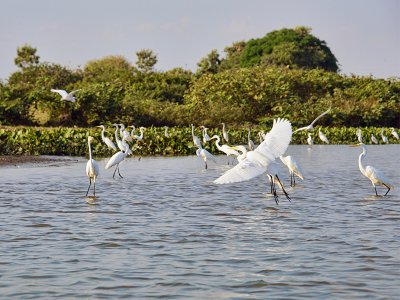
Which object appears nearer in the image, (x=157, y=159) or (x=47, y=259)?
(x=47, y=259)

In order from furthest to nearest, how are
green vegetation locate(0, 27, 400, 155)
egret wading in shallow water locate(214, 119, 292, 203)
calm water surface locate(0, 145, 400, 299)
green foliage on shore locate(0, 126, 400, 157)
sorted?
green vegetation locate(0, 27, 400, 155) < green foliage on shore locate(0, 126, 400, 157) < egret wading in shallow water locate(214, 119, 292, 203) < calm water surface locate(0, 145, 400, 299)

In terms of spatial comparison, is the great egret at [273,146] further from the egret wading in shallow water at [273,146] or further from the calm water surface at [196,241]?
the calm water surface at [196,241]

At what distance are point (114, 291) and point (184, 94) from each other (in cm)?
4765

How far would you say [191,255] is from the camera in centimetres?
965

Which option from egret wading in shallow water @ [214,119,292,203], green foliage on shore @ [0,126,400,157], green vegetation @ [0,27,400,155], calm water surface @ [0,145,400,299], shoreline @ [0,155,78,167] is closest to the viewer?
calm water surface @ [0,145,400,299]

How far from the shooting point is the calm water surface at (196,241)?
8.07 meters

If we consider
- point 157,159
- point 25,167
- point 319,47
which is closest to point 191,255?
point 25,167

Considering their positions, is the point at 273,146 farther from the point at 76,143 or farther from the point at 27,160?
the point at 76,143

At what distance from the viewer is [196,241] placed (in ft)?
34.9

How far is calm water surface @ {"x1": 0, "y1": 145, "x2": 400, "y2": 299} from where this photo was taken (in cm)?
807

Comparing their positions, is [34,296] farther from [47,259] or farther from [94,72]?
[94,72]

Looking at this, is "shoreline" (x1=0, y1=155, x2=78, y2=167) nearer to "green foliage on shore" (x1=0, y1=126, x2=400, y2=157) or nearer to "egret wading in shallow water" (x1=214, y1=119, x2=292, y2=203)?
"green foliage on shore" (x1=0, y1=126, x2=400, y2=157)

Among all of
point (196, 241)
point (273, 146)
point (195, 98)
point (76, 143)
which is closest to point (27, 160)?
point (76, 143)

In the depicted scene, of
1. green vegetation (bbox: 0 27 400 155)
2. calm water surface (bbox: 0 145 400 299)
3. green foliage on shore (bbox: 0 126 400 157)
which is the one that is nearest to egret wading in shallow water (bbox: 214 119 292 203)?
calm water surface (bbox: 0 145 400 299)
